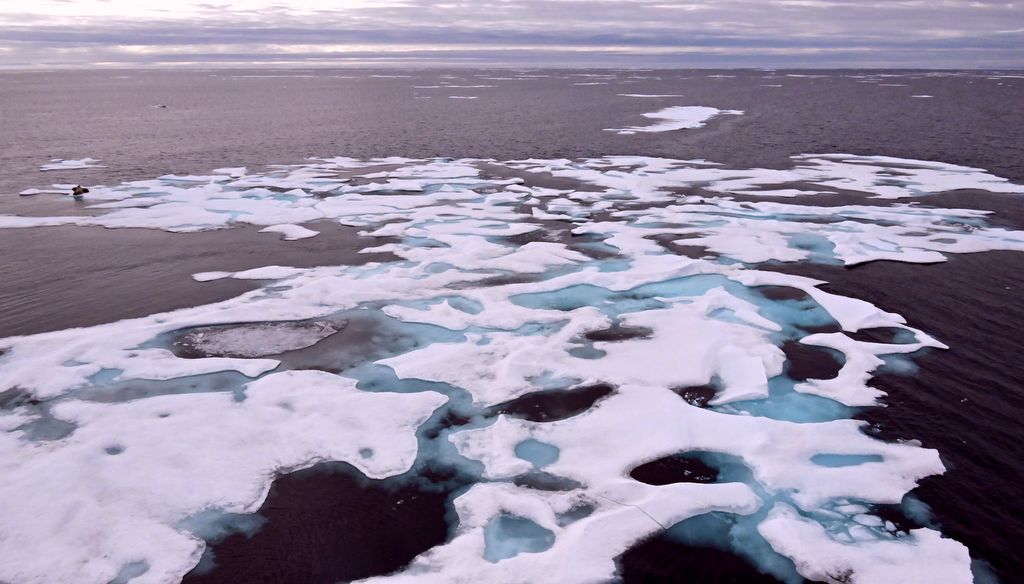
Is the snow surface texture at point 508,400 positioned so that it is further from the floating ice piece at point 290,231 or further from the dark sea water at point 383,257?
the floating ice piece at point 290,231

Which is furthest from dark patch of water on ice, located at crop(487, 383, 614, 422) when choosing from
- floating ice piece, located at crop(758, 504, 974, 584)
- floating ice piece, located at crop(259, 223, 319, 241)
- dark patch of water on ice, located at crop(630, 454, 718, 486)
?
floating ice piece, located at crop(259, 223, 319, 241)

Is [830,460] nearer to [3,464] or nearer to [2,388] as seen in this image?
[3,464]

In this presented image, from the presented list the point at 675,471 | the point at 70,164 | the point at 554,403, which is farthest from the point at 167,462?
the point at 70,164

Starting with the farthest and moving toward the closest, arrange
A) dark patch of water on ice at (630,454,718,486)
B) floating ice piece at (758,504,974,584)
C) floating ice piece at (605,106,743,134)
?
floating ice piece at (605,106,743,134) → dark patch of water on ice at (630,454,718,486) → floating ice piece at (758,504,974,584)

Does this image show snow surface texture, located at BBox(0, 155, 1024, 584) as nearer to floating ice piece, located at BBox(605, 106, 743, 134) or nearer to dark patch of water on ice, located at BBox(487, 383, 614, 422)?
dark patch of water on ice, located at BBox(487, 383, 614, 422)

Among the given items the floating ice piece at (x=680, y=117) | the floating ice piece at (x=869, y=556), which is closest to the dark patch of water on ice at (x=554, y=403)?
the floating ice piece at (x=869, y=556)

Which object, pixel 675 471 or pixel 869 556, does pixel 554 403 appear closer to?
pixel 675 471
